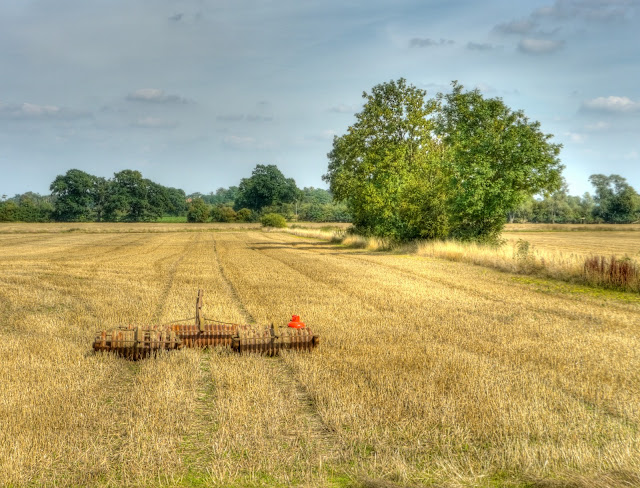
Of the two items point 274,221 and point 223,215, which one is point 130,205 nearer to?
point 223,215

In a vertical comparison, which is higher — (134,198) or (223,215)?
(134,198)

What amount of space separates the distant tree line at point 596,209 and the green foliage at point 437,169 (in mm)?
40154

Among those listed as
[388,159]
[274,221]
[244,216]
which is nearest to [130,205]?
[244,216]

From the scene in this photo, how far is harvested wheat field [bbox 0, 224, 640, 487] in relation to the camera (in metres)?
5.01

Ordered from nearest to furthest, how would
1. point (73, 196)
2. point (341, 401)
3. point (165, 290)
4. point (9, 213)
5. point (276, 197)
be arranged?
point (341, 401) → point (165, 290) → point (9, 213) → point (73, 196) → point (276, 197)

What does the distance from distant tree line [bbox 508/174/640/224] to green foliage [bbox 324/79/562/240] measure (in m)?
40.2

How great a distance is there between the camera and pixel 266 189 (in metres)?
132

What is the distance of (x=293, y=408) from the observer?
662cm

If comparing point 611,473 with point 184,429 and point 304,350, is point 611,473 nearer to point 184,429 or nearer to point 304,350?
point 184,429

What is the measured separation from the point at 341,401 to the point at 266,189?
127 meters

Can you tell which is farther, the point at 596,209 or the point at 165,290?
the point at 596,209

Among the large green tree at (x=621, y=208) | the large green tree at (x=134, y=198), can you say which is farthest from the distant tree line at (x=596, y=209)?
the large green tree at (x=134, y=198)

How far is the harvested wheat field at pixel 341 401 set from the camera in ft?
16.4

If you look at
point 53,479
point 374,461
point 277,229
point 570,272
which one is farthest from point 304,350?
point 277,229
